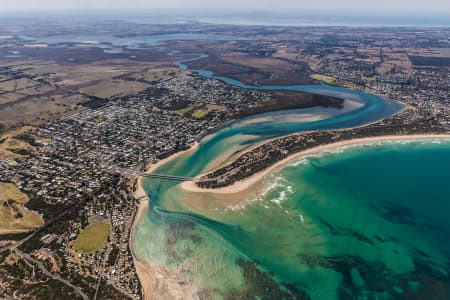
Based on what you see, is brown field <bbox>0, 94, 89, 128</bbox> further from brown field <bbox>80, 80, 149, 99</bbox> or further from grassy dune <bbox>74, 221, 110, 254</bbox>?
grassy dune <bbox>74, 221, 110, 254</bbox>

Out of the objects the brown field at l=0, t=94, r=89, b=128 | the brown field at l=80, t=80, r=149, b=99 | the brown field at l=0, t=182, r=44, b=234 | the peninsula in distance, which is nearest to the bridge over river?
the peninsula in distance

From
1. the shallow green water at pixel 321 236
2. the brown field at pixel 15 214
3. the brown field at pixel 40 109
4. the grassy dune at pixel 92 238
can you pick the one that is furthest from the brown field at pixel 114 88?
the grassy dune at pixel 92 238

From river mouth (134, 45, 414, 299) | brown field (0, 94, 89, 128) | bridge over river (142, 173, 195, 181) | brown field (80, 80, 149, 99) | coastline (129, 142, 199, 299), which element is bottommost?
coastline (129, 142, 199, 299)

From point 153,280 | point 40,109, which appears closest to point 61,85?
point 40,109

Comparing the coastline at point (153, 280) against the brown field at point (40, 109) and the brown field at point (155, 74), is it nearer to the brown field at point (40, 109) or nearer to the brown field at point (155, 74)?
the brown field at point (40, 109)

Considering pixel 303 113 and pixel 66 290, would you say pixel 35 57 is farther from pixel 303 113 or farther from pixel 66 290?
pixel 66 290

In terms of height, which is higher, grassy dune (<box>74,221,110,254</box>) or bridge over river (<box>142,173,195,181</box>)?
bridge over river (<box>142,173,195,181</box>)

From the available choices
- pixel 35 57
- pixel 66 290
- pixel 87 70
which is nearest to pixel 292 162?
pixel 66 290

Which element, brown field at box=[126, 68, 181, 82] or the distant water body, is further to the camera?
brown field at box=[126, 68, 181, 82]
